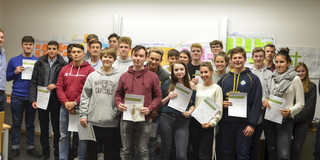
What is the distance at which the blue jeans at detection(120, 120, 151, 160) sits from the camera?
296 centimetres

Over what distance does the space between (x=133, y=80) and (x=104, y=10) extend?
2952mm

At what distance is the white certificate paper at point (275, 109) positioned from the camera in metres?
3.13

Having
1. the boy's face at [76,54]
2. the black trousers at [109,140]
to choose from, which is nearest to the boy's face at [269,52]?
the black trousers at [109,140]

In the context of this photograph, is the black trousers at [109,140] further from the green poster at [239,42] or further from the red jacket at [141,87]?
the green poster at [239,42]

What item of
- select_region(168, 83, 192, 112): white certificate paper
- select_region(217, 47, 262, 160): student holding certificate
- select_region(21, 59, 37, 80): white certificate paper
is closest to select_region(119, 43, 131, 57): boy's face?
select_region(168, 83, 192, 112): white certificate paper

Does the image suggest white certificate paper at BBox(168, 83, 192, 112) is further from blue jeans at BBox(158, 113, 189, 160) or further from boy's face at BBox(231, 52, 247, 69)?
boy's face at BBox(231, 52, 247, 69)

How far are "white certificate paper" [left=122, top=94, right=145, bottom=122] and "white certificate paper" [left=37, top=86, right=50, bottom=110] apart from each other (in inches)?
53.4

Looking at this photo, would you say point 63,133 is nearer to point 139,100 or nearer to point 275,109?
point 139,100

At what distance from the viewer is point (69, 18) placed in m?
5.68

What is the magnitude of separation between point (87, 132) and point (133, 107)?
0.65 meters

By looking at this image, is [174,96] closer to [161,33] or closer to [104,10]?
[161,33]

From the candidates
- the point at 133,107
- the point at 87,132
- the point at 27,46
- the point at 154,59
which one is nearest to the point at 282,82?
the point at 154,59

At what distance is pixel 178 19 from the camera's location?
5293 millimetres

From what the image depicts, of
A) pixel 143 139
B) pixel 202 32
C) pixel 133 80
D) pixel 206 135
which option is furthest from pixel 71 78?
pixel 202 32
